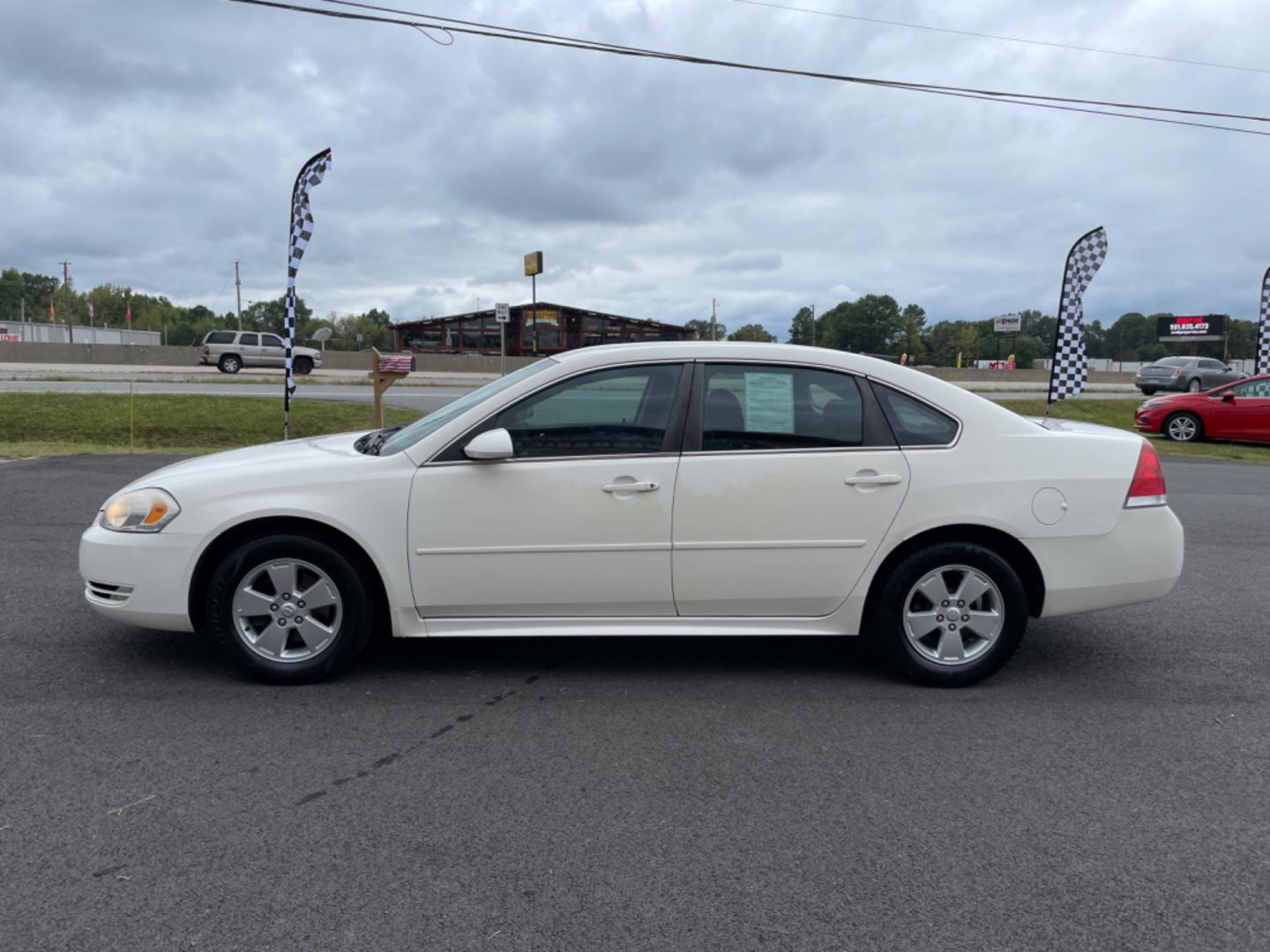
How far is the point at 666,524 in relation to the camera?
4273 millimetres

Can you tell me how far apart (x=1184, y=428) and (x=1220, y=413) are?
66 cm

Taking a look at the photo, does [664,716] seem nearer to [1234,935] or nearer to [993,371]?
[1234,935]

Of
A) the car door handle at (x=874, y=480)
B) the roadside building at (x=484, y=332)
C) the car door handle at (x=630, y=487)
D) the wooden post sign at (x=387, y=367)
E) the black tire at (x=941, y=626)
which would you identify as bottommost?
the black tire at (x=941, y=626)

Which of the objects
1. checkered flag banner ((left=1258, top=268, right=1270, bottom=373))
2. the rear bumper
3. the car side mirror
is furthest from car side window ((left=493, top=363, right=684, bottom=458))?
checkered flag banner ((left=1258, top=268, right=1270, bottom=373))

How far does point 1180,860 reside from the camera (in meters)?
2.91

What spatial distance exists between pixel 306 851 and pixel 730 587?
215cm

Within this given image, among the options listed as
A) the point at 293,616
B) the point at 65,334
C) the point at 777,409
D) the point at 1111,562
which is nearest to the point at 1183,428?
the point at 1111,562

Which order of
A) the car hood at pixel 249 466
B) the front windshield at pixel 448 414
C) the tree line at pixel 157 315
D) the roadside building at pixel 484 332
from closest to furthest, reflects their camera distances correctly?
the car hood at pixel 249 466 < the front windshield at pixel 448 414 < the roadside building at pixel 484 332 < the tree line at pixel 157 315

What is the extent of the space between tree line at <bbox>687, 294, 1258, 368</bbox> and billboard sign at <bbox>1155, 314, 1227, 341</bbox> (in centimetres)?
417

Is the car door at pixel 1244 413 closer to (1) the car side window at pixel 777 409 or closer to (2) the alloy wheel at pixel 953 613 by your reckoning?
(2) the alloy wheel at pixel 953 613

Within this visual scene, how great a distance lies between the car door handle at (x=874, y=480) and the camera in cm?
433

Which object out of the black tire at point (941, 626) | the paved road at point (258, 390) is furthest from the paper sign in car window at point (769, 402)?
the paved road at point (258, 390)

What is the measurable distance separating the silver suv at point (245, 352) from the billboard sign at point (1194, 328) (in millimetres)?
62837

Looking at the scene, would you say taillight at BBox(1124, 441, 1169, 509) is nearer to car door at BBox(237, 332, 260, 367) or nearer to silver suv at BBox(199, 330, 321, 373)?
silver suv at BBox(199, 330, 321, 373)
